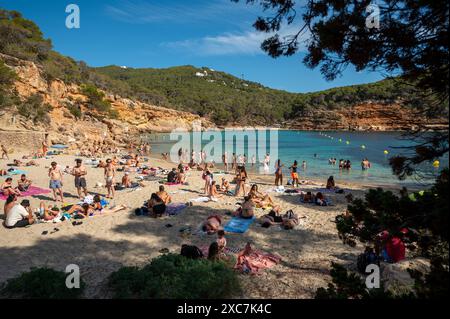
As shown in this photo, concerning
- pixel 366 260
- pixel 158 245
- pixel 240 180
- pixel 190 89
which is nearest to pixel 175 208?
pixel 158 245

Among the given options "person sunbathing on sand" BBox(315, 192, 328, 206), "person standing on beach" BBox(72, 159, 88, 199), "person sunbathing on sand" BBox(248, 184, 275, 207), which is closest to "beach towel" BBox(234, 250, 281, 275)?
"person sunbathing on sand" BBox(248, 184, 275, 207)

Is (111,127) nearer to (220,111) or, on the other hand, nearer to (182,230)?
(182,230)

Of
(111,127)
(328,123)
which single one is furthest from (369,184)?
(328,123)

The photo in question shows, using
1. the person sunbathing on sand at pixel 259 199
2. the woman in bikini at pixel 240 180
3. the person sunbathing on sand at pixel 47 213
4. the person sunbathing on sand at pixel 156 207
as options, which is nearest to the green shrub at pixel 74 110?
the woman in bikini at pixel 240 180

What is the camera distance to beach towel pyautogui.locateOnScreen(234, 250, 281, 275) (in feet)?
19.6

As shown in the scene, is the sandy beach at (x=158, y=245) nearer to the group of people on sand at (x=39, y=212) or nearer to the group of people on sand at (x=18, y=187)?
the group of people on sand at (x=39, y=212)

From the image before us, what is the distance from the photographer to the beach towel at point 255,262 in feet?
19.6

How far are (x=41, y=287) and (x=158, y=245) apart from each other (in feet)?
10.1

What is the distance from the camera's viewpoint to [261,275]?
19.2 feet

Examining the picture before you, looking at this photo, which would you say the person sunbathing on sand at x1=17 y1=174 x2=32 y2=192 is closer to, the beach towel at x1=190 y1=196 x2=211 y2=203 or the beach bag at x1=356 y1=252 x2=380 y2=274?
the beach towel at x1=190 y1=196 x2=211 y2=203

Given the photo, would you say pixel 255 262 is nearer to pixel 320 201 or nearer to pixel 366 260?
pixel 366 260

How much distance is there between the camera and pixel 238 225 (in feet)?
29.0

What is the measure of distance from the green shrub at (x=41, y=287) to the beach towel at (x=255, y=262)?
2.80 metres

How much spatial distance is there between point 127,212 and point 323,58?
26.4 feet
